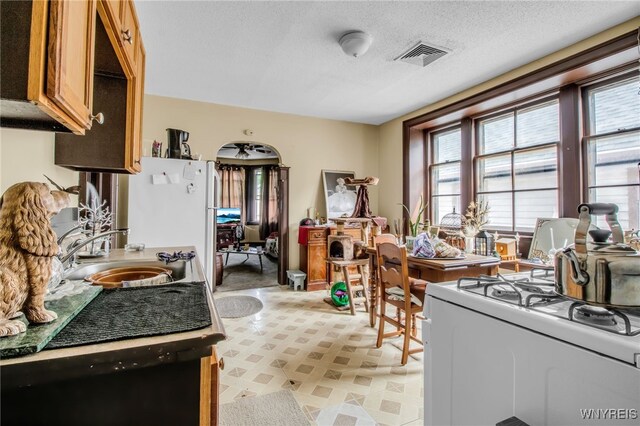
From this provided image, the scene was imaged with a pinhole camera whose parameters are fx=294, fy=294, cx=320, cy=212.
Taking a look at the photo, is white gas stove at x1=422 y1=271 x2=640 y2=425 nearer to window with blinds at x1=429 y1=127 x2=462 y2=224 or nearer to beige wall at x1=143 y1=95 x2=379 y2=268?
window with blinds at x1=429 y1=127 x2=462 y2=224

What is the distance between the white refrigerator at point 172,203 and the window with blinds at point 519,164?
3364mm

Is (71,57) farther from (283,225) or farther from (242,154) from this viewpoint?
(242,154)

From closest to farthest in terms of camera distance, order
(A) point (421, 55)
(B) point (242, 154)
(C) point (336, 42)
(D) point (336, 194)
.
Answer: (C) point (336, 42)
(A) point (421, 55)
(D) point (336, 194)
(B) point (242, 154)

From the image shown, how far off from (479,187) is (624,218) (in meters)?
1.42

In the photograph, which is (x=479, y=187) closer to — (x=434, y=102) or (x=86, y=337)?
(x=434, y=102)

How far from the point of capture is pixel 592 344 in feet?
2.23

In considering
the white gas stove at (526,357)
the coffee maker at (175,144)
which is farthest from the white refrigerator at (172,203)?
the white gas stove at (526,357)

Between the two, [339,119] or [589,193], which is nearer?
[589,193]

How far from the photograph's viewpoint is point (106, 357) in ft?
2.01

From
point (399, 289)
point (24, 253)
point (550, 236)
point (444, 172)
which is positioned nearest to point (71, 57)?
point (24, 253)

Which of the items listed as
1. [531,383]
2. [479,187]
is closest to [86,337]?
[531,383]

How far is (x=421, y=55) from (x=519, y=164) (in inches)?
67.0

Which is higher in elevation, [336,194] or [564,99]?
[564,99]

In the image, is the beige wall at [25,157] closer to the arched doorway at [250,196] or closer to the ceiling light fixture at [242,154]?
the ceiling light fixture at [242,154]
